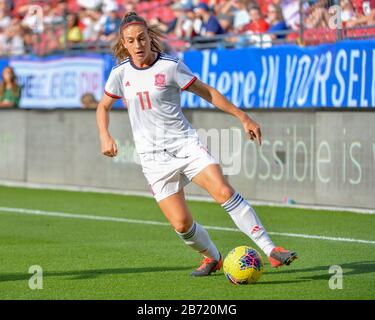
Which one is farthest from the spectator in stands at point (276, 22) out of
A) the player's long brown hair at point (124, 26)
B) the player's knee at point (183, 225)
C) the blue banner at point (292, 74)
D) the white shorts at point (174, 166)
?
the player's knee at point (183, 225)

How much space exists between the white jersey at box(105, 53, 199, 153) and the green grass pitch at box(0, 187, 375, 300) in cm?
129

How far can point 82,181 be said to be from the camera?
20609mm

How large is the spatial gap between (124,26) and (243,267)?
2.40m

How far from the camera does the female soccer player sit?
9.00 metres

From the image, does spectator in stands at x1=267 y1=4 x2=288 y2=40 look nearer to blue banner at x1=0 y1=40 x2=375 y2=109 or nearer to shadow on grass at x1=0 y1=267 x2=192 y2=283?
blue banner at x1=0 y1=40 x2=375 y2=109

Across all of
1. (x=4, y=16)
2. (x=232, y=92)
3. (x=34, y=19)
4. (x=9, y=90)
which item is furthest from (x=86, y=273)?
(x=4, y=16)

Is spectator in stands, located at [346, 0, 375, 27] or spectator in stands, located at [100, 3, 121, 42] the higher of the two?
spectator in stands, located at [100, 3, 121, 42]

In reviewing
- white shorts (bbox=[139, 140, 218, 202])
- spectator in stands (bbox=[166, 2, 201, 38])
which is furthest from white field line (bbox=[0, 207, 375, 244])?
spectator in stands (bbox=[166, 2, 201, 38])

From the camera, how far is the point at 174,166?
920 centimetres

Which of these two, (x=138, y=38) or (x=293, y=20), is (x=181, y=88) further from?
(x=293, y=20)

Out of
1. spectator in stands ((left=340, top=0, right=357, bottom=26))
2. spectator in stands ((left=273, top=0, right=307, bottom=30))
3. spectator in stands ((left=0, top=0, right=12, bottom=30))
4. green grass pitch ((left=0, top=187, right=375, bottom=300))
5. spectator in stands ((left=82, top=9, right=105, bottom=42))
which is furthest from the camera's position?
spectator in stands ((left=0, top=0, right=12, bottom=30))

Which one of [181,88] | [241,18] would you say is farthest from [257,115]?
[181,88]

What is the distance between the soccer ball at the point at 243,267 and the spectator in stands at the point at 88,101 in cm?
1159

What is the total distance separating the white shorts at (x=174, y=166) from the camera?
912 cm
